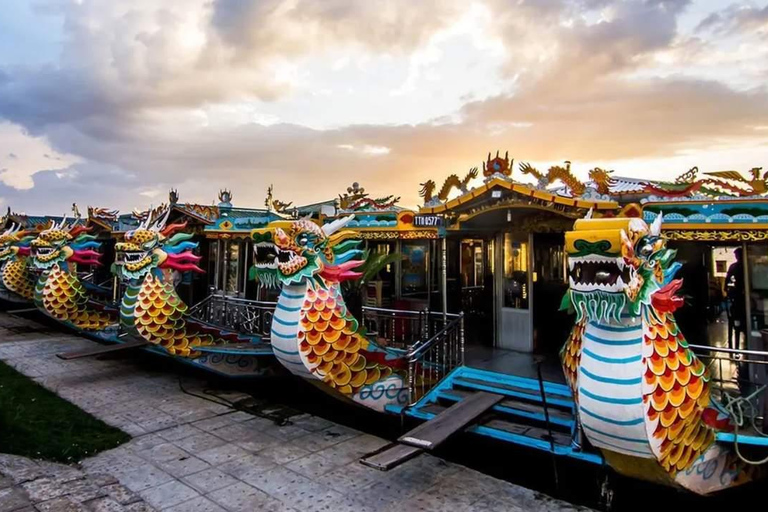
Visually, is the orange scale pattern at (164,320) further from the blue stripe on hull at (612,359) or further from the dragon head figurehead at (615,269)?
the dragon head figurehead at (615,269)

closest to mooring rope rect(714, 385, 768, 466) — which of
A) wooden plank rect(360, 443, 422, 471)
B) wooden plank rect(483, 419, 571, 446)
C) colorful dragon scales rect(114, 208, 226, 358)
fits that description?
wooden plank rect(483, 419, 571, 446)

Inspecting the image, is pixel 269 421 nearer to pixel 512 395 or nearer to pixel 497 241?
pixel 512 395

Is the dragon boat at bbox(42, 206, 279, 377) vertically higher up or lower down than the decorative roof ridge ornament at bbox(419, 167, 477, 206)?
lower down

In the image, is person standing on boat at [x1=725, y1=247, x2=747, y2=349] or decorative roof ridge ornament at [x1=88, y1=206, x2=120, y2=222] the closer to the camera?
person standing on boat at [x1=725, y1=247, x2=747, y2=349]

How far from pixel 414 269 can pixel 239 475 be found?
5.73 metres

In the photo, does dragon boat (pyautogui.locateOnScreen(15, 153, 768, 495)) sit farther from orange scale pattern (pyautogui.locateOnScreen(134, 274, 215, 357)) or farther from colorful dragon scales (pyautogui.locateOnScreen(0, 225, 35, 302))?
colorful dragon scales (pyautogui.locateOnScreen(0, 225, 35, 302))

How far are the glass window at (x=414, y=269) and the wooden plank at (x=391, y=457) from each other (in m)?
5.25

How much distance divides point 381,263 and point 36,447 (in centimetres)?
551

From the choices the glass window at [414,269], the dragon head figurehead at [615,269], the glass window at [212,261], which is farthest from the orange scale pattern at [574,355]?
the glass window at [212,261]

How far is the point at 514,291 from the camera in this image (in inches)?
304

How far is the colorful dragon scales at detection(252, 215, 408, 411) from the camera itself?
236 inches

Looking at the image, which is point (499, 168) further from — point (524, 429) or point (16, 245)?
point (16, 245)

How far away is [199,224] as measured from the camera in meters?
11.2

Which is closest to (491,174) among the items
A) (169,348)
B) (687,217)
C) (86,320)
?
(687,217)
